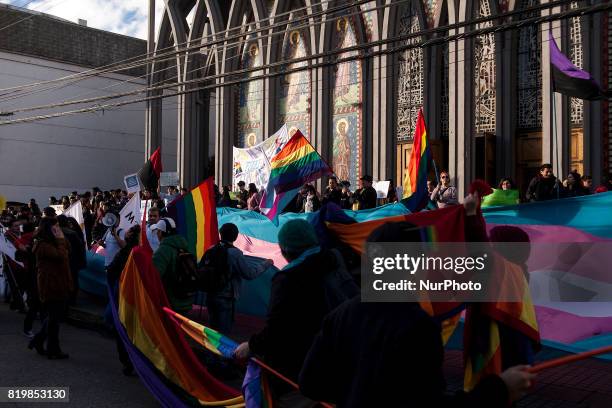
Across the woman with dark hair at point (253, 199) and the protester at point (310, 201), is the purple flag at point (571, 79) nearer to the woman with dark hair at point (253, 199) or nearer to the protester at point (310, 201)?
the protester at point (310, 201)

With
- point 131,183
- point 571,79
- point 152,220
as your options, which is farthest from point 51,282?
point 571,79

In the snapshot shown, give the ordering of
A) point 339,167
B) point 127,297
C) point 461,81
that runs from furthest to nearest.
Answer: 1. point 339,167
2. point 461,81
3. point 127,297

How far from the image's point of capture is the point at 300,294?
12.6 ft

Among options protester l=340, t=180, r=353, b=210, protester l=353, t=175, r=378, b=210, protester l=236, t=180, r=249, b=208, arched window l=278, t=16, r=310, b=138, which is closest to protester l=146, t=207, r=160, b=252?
protester l=353, t=175, r=378, b=210

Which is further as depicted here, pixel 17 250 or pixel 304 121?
pixel 304 121

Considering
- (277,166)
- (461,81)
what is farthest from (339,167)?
(277,166)

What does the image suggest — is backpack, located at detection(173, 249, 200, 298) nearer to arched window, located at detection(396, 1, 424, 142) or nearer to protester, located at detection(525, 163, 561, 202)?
protester, located at detection(525, 163, 561, 202)

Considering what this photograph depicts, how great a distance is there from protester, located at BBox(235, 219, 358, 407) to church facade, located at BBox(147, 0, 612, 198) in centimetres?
1017

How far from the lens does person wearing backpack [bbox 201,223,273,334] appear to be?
687cm

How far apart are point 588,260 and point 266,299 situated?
14.6ft

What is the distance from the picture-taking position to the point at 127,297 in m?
6.20

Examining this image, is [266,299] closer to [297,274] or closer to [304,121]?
[297,274]

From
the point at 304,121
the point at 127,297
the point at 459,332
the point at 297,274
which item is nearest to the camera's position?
the point at 297,274

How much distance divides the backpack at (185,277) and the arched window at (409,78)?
13.3m
